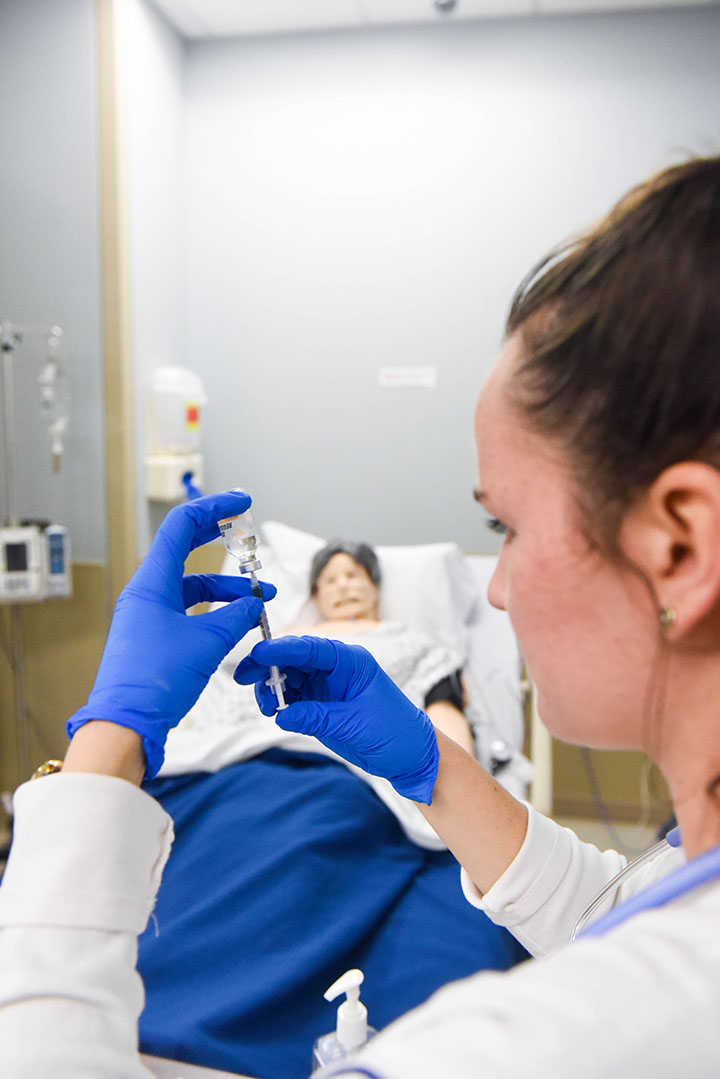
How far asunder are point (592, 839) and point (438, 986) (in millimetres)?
1801

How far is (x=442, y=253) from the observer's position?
2977 mm

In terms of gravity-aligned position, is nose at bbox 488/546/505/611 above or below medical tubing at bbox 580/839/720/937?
above

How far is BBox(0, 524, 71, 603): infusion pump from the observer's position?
2469 mm

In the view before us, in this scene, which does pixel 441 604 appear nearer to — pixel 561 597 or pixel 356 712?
pixel 356 712

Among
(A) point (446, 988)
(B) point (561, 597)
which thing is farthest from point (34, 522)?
(A) point (446, 988)

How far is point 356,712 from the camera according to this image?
38.4 inches

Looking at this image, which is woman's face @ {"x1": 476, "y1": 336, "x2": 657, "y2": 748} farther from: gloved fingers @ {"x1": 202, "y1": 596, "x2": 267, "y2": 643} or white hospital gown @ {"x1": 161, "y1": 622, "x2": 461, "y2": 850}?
white hospital gown @ {"x1": 161, "y1": 622, "x2": 461, "y2": 850}

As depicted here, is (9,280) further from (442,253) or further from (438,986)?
(438,986)

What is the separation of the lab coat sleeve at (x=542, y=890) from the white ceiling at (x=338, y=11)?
9.03ft

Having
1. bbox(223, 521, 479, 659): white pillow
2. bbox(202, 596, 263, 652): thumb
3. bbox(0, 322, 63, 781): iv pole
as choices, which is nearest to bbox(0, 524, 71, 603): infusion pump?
bbox(0, 322, 63, 781): iv pole

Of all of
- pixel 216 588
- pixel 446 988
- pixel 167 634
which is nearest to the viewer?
pixel 446 988

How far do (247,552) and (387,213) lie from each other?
2.36 meters

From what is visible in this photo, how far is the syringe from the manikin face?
1622 mm

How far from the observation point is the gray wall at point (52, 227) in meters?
2.55
